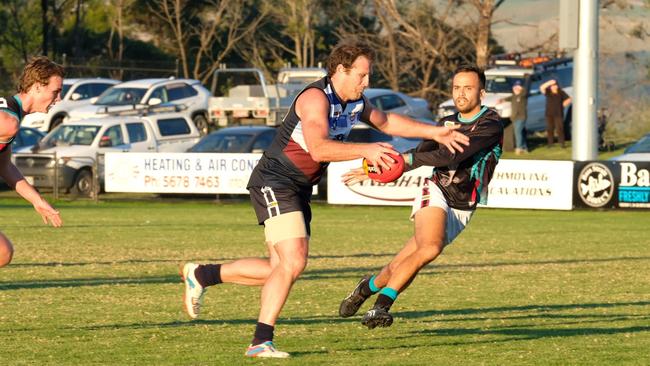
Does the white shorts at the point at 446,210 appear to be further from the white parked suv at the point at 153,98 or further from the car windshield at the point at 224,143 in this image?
the white parked suv at the point at 153,98

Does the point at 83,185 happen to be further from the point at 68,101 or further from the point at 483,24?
the point at 483,24

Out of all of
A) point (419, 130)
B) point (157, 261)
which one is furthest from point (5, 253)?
point (157, 261)

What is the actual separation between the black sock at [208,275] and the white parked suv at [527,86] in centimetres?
2707

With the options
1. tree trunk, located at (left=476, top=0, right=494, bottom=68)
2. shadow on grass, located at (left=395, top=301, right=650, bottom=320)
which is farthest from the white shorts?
tree trunk, located at (left=476, top=0, right=494, bottom=68)

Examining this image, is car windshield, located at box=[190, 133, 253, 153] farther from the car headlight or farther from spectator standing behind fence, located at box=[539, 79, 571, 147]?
spectator standing behind fence, located at box=[539, 79, 571, 147]

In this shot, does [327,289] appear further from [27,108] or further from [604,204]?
[604,204]

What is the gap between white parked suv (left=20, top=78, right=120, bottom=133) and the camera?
3812cm

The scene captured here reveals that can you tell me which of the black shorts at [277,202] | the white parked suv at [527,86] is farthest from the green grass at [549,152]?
the black shorts at [277,202]

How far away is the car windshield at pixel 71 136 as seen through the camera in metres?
30.8

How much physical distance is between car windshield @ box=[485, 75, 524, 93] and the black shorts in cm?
2909

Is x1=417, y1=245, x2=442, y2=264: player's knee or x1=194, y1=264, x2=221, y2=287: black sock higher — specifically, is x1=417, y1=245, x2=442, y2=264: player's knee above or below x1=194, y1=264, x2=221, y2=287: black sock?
above

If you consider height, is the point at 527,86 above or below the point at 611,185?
above

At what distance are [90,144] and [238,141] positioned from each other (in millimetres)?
4077

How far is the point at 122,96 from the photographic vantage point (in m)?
37.5
